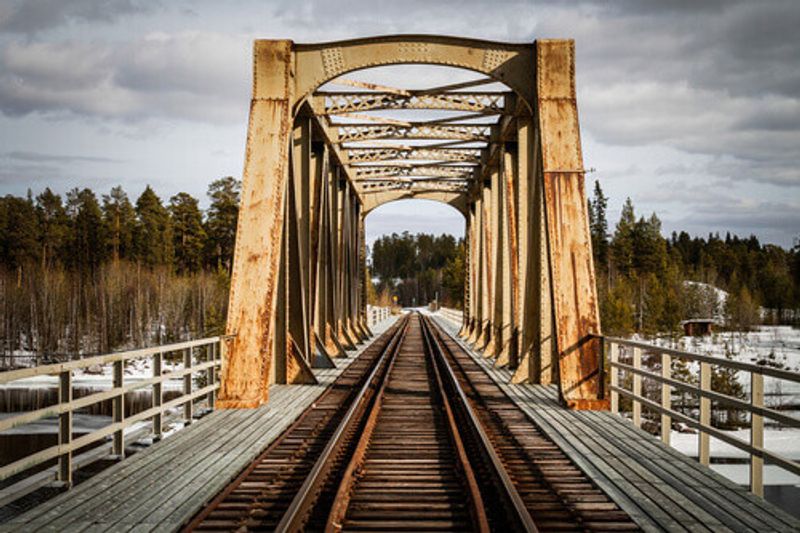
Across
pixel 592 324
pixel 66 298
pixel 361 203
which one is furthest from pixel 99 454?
pixel 66 298

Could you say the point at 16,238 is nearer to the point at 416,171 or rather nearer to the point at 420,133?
the point at 416,171

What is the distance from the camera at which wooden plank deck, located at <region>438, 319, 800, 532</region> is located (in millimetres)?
4742

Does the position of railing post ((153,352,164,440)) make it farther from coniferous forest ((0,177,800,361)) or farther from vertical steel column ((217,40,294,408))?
coniferous forest ((0,177,800,361))

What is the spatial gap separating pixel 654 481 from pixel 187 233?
74866 mm

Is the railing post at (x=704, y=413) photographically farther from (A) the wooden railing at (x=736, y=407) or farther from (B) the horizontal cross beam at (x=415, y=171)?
(B) the horizontal cross beam at (x=415, y=171)

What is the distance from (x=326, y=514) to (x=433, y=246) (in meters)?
170

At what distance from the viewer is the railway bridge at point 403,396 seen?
5.09 metres

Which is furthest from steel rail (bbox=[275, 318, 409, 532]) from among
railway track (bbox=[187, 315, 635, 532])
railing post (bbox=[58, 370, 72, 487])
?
railing post (bbox=[58, 370, 72, 487])

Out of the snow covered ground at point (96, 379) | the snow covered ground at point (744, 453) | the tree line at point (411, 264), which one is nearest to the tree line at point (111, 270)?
the snow covered ground at point (96, 379)

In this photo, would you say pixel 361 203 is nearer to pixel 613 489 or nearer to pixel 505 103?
pixel 505 103

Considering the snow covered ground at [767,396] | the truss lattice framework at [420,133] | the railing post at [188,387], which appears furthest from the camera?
the snow covered ground at [767,396]

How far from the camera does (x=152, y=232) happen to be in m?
70.6

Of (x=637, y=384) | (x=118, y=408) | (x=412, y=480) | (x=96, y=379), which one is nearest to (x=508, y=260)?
(x=637, y=384)

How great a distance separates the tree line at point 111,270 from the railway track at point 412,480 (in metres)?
34.7
